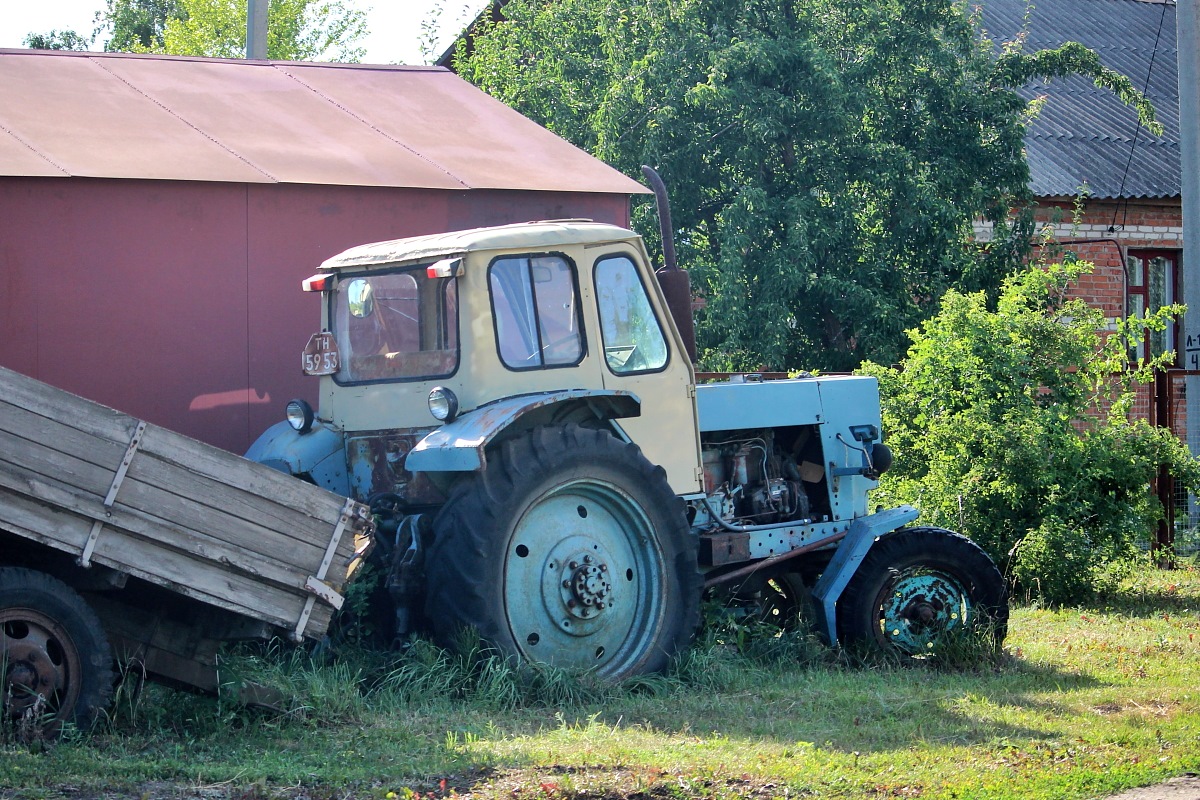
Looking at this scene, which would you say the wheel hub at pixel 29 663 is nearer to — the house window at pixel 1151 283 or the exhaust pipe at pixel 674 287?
the exhaust pipe at pixel 674 287

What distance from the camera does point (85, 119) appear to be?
9.36m

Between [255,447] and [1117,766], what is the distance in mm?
4684

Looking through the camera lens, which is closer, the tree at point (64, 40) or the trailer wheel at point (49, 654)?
the trailer wheel at point (49, 654)

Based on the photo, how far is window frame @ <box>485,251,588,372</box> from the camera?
7.07 metres

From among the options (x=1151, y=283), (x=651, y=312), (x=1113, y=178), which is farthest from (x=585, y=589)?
(x=1151, y=283)

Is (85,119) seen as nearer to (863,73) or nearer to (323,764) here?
(323,764)

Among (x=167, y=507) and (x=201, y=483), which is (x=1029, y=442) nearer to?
(x=201, y=483)

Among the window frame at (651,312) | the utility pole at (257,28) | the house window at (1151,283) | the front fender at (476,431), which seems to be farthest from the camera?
the house window at (1151,283)

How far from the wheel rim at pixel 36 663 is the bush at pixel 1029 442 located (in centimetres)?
691

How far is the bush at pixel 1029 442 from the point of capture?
406 inches

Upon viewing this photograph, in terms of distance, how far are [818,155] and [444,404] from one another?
30.3ft

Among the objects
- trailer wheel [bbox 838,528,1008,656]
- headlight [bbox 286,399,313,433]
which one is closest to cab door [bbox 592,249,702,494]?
trailer wheel [bbox 838,528,1008,656]

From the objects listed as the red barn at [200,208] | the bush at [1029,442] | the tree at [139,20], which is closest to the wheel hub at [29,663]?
the red barn at [200,208]

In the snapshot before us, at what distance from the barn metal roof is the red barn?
0.8 inches
